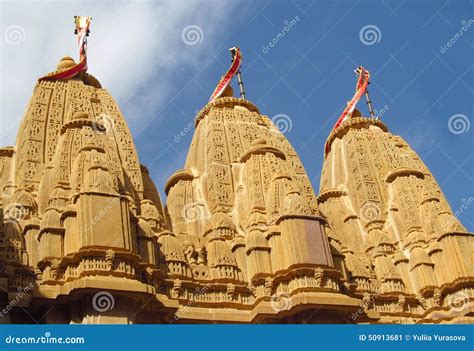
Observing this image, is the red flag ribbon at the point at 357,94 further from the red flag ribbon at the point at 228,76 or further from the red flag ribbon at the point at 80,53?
the red flag ribbon at the point at 80,53

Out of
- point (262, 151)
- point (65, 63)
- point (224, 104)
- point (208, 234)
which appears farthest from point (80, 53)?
point (208, 234)

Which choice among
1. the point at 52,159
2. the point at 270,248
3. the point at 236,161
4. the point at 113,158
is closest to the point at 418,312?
the point at 270,248

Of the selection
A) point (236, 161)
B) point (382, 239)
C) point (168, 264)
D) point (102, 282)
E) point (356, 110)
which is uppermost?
point (356, 110)

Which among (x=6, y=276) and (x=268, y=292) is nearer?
(x=6, y=276)

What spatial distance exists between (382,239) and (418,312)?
3.52 meters

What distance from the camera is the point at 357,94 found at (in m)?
37.6

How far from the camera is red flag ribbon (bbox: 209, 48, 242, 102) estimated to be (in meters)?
33.7

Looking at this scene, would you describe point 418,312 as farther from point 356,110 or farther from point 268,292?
point 356,110

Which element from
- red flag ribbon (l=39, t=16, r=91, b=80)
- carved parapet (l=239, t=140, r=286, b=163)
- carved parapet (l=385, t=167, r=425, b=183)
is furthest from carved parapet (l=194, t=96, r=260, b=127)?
carved parapet (l=385, t=167, r=425, b=183)

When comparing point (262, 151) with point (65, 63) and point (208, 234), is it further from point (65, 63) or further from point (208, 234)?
point (65, 63)

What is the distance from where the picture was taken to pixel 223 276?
22.3 m

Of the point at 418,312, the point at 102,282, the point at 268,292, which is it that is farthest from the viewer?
the point at 418,312

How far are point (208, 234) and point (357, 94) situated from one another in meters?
15.5

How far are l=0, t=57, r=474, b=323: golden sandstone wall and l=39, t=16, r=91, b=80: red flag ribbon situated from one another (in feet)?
1.15
